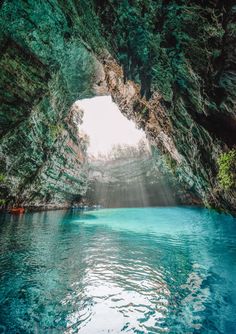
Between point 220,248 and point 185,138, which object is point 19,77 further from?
point 220,248

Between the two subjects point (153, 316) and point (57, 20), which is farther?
point (57, 20)

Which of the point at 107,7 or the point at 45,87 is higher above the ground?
the point at 45,87

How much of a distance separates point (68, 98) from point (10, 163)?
9133mm

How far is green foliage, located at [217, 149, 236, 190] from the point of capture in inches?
489

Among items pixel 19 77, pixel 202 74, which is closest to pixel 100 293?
pixel 202 74

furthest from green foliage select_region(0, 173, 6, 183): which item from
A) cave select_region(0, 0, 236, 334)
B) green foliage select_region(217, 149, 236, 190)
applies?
green foliage select_region(217, 149, 236, 190)

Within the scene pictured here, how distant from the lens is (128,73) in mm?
12789

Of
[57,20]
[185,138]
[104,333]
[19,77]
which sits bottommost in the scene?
[104,333]

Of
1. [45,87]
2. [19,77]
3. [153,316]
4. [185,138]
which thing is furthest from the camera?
[45,87]

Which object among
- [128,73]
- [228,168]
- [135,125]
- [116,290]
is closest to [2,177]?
[135,125]

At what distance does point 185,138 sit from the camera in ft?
53.3

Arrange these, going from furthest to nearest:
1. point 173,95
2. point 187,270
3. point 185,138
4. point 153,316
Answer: point 185,138 → point 173,95 → point 187,270 → point 153,316

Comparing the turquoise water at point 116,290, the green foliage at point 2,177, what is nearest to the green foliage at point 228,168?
the turquoise water at point 116,290

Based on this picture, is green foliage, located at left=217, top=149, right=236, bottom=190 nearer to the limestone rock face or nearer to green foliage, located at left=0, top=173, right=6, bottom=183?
the limestone rock face
